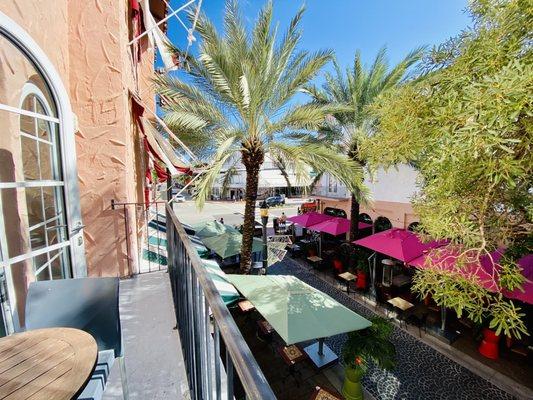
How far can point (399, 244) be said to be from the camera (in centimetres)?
955

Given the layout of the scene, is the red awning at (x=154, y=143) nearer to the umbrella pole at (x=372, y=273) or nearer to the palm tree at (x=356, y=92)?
the palm tree at (x=356, y=92)

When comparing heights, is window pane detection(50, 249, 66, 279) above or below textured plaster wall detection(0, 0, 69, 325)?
below

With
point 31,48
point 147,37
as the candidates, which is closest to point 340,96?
point 147,37

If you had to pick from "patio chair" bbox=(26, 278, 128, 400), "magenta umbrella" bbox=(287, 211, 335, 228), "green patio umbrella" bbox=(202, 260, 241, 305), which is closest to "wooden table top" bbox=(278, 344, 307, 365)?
"green patio umbrella" bbox=(202, 260, 241, 305)

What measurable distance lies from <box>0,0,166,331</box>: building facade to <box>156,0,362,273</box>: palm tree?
1.87m

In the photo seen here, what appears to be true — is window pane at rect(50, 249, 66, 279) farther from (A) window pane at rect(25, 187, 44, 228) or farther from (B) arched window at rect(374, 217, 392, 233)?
(B) arched window at rect(374, 217, 392, 233)

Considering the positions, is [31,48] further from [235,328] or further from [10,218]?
[235,328]

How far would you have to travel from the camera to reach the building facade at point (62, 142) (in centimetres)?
317

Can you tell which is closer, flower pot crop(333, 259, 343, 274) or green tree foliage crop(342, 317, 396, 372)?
green tree foliage crop(342, 317, 396, 372)

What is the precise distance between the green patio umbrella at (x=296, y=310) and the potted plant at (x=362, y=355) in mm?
333

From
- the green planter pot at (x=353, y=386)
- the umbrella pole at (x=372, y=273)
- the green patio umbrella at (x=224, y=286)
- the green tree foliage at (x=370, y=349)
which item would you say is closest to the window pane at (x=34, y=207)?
the green patio umbrella at (x=224, y=286)

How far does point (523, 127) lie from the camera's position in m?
2.62

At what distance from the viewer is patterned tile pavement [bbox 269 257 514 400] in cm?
623

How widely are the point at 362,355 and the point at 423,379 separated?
2313mm
